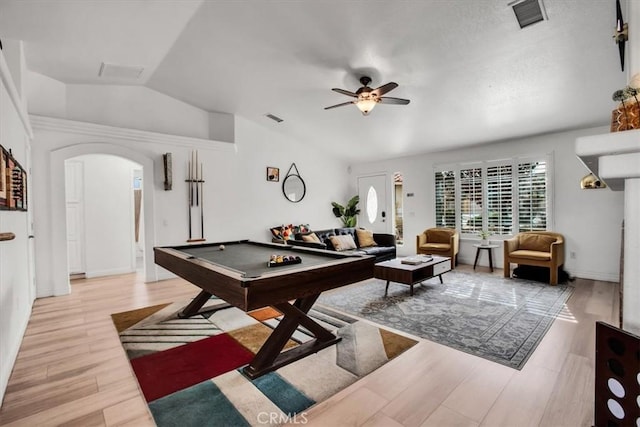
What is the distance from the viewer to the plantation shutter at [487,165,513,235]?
5781mm

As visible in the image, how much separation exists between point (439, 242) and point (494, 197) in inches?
54.5

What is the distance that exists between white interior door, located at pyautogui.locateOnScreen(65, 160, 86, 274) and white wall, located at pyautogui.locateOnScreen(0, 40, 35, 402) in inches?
100

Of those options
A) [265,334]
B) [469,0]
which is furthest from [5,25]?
[469,0]

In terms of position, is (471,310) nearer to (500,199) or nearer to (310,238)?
(310,238)

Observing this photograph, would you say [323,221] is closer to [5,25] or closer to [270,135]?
[270,135]

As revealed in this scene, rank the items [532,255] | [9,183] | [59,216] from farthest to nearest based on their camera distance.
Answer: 1. [532,255]
2. [59,216]
3. [9,183]

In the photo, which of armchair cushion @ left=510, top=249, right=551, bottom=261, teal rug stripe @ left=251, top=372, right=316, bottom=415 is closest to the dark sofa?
armchair cushion @ left=510, top=249, right=551, bottom=261

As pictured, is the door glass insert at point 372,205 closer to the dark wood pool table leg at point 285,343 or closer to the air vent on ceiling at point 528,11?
the air vent on ceiling at point 528,11

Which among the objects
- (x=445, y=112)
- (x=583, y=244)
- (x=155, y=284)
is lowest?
(x=155, y=284)

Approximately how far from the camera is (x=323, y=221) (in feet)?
26.5

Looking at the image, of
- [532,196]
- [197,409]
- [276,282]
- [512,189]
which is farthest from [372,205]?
[197,409]

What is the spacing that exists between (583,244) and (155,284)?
7.24m

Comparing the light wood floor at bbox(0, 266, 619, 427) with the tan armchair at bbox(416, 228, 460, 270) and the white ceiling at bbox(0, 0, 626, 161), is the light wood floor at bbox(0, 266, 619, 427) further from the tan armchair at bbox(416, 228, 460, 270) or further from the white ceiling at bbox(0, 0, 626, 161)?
the white ceiling at bbox(0, 0, 626, 161)

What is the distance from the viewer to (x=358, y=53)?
12.1 feet
